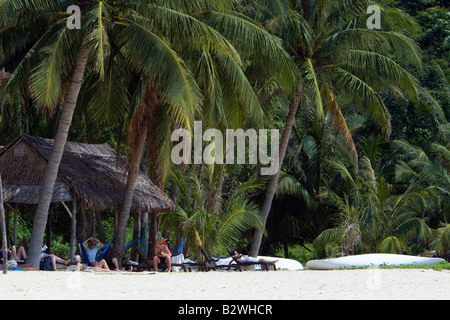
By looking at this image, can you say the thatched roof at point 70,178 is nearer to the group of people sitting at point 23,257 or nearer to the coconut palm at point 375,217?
the group of people sitting at point 23,257

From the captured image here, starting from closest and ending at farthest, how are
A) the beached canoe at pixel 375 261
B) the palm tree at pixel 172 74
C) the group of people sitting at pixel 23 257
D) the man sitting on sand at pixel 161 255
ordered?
the palm tree at pixel 172 74, the group of people sitting at pixel 23 257, the man sitting on sand at pixel 161 255, the beached canoe at pixel 375 261

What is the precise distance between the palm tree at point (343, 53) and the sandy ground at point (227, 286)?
19.9 ft

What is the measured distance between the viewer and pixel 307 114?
23.7 m

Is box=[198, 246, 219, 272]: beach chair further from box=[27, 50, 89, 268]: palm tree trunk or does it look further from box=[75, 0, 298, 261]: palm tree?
box=[27, 50, 89, 268]: palm tree trunk

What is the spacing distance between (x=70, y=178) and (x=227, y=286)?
5406mm

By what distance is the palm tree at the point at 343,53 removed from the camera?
17.9 metres

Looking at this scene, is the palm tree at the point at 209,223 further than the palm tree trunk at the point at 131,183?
Yes

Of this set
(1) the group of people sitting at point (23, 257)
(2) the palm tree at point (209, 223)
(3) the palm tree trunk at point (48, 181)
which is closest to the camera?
(3) the palm tree trunk at point (48, 181)

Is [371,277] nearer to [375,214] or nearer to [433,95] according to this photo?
[375,214]

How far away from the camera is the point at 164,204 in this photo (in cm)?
1689

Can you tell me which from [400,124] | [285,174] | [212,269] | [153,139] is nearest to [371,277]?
[212,269]

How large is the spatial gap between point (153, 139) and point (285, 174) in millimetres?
8311

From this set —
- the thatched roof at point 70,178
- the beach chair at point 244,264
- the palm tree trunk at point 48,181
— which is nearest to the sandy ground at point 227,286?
the palm tree trunk at point 48,181

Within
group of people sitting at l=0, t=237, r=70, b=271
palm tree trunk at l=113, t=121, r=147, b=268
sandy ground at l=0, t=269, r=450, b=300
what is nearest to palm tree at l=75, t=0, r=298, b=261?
palm tree trunk at l=113, t=121, r=147, b=268
